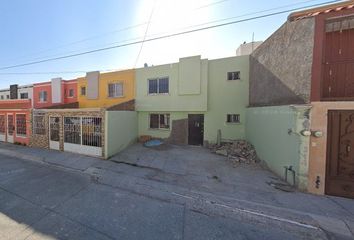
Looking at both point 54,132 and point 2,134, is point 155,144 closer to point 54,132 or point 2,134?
point 54,132

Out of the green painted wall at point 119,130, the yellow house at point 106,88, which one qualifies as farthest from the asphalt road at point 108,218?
the yellow house at point 106,88

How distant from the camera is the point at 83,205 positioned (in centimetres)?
496

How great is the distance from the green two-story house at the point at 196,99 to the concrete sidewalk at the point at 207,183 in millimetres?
2064

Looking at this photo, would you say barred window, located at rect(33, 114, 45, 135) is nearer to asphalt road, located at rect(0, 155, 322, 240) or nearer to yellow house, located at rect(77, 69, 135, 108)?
yellow house, located at rect(77, 69, 135, 108)

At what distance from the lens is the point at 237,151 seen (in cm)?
1021

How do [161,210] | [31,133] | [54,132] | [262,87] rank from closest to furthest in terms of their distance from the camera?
1. [161,210]
2. [262,87]
3. [54,132]
4. [31,133]

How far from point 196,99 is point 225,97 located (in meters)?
1.93

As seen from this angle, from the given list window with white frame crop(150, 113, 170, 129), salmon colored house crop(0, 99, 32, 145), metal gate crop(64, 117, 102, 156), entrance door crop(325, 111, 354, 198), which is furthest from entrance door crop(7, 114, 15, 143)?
entrance door crop(325, 111, 354, 198)

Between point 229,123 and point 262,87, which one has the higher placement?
point 262,87

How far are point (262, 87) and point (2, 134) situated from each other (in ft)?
68.0

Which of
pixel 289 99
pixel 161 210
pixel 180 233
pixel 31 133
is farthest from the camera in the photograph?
pixel 31 133

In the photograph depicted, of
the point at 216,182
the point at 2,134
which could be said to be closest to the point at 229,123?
the point at 216,182

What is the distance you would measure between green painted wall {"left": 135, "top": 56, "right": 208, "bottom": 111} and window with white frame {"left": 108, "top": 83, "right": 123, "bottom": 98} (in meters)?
1.70

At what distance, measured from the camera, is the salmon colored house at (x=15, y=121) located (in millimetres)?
13336
